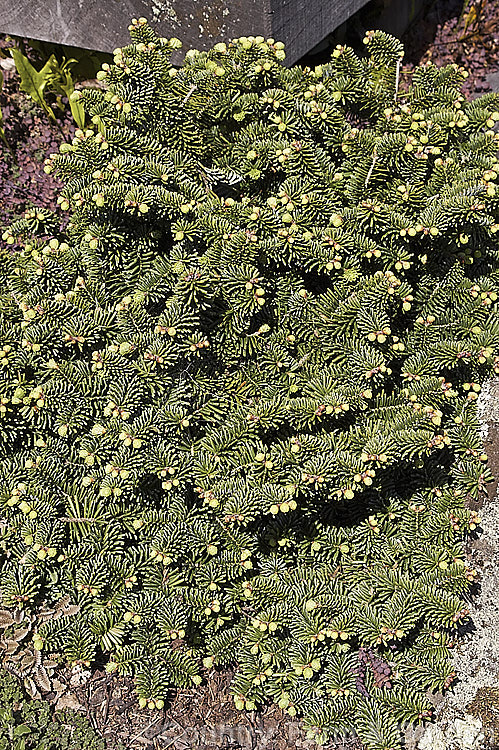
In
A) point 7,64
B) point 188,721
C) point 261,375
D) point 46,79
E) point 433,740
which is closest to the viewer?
point 261,375

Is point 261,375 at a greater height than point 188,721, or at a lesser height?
greater

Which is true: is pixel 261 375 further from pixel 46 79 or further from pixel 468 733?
pixel 46 79

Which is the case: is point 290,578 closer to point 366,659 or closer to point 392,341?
point 366,659

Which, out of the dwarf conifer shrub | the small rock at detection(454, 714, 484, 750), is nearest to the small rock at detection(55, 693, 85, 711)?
the dwarf conifer shrub

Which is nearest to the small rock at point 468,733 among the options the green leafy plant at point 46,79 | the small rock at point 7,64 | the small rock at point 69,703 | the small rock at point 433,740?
the small rock at point 433,740

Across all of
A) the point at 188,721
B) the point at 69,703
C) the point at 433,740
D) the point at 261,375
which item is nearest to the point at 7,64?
the point at 261,375

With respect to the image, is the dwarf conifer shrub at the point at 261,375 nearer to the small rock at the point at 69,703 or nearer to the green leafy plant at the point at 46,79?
the small rock at the point at 69,703

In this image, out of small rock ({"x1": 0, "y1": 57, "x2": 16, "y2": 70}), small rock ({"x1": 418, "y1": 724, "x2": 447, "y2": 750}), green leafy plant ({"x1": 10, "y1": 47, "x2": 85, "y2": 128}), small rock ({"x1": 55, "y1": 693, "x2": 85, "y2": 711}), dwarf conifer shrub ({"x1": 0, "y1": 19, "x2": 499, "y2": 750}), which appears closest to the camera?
dwarf conifer shrub ({"x1": 0, "y1": 19, "x2": 499, "y2": 750})

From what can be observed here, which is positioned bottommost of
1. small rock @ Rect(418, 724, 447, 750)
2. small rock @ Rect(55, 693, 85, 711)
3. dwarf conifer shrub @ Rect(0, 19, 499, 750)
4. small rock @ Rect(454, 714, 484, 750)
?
small rock @ Rect(454, 714, 484, 750)

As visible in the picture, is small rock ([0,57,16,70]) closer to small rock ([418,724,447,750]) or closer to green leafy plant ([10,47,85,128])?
green leafy plant ([10,47,85,128])
